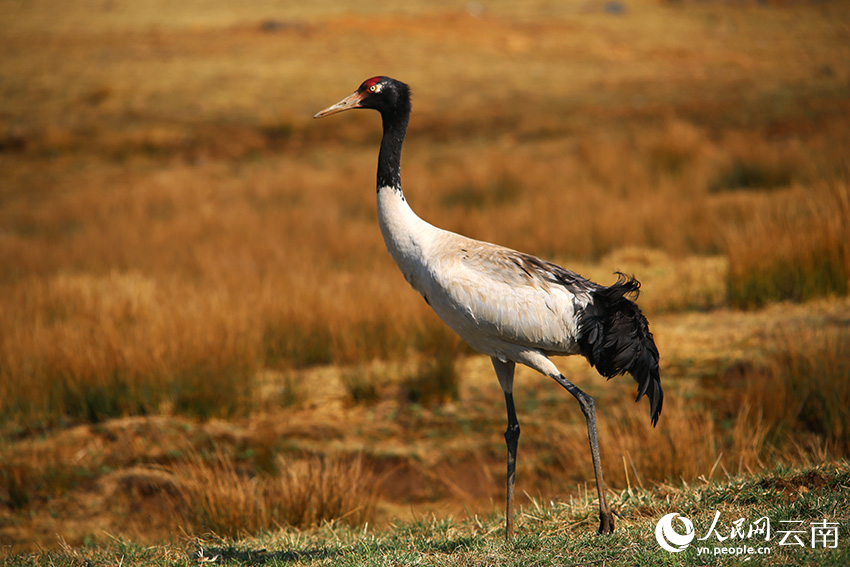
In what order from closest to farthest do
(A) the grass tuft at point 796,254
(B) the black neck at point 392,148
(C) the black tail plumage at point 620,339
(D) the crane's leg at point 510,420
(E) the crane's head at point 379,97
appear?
(C) the black tail plumage at point 620,339 → (D) the crane's leg at point 510,420 → (B) the black neck at point 392,148 → (E) the crane's head at point 379,97 → (A) the grass tuft at point 796,254

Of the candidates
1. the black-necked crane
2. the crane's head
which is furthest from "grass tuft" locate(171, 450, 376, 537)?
the crane's head

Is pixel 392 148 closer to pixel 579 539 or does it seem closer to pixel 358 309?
pixel 579 539

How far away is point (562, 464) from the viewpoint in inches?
248

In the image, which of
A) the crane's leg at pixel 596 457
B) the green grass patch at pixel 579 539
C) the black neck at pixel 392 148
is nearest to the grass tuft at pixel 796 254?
the green grass patch at pixel 579 539

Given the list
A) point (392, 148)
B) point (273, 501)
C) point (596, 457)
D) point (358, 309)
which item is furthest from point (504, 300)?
A: point (358, 309)

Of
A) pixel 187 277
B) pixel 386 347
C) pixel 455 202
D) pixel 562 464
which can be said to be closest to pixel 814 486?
pixel 562 464

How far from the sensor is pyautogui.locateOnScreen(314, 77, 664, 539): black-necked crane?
443cm

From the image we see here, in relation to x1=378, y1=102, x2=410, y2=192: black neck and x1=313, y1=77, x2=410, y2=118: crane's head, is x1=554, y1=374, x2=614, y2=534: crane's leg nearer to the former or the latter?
x1=378, y1=102, x2=410, y2=192: black neck

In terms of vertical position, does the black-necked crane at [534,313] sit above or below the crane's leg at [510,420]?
above

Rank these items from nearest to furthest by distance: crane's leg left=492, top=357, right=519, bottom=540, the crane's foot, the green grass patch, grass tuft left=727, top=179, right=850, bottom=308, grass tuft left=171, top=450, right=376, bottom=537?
1. the green grass patch
2. the crane's foot
3. crane's leg left=492, top=357, right=519, bottom=540
4. grass tuft left=171, top=450, right=376, bottom=537
5. grass tuft left=727, top=179, right=850, bottom=308

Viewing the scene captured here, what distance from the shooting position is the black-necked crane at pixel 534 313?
14.5ft

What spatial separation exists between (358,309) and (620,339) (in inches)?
188

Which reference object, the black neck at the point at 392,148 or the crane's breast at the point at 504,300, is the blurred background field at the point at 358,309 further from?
the black neck at the point at 392,148

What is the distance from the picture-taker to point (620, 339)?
174 inches
